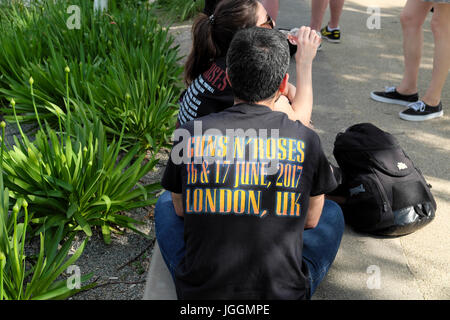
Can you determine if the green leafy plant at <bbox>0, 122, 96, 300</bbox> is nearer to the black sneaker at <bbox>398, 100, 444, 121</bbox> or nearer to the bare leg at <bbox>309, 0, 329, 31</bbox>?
the black sneaker at <bbox>398, 100, 444, 121</bbox>

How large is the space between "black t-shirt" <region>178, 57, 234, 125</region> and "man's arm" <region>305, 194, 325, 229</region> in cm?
72

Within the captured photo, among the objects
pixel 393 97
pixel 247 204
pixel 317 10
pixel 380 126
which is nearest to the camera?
pixel 247 204

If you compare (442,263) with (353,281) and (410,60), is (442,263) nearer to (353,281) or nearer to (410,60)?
(353,281)

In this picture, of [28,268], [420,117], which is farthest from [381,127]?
[28,268]

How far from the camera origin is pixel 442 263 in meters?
2.30

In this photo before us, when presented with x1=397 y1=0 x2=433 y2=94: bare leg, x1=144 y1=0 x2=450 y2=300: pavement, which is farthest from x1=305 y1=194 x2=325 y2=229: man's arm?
x1=397 y1=0 x2=433 y2=94: bare leg

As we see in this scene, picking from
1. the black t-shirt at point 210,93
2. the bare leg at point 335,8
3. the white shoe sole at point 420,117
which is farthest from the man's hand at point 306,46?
the bare leg at point 335,8

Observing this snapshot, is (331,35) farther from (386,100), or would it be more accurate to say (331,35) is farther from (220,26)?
(220,26)

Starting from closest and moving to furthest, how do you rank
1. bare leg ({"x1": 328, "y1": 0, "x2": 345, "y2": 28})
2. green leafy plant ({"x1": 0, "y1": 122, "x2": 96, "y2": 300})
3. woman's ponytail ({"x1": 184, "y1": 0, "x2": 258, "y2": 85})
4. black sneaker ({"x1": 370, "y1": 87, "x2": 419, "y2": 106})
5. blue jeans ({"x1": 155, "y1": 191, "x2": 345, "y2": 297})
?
green leafy plant ({"x1": 0, "y1": 122, "x2": 96, "y2": 300}) → blue jeans ({"x1": 155, "y1": 191, "x2": 345, "y2": 297}) → woman's ponytail ({"x1": 184, "y1": 0, "x2": 258, "y2": 85}) → black sneaker ({"x1": 370, "y1": 87, "x2": 419, "y2": 106}) → bare leg ({"x1": 328, "y1": 0, "x2": 345, "y2": 28})

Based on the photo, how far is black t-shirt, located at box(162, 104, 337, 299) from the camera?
158 cm

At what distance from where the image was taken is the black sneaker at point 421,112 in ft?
11.3

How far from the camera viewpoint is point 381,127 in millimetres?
3398

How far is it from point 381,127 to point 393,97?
420 mm
